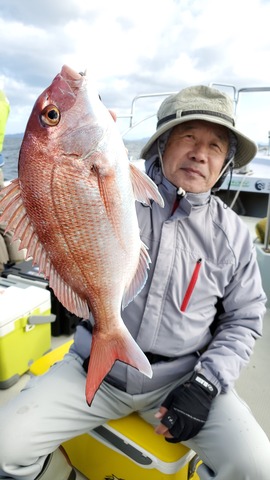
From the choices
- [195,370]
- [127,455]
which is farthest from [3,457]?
[195,370]

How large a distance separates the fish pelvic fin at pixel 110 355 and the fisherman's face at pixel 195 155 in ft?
3.07

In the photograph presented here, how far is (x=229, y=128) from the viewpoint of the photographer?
1.82 meters

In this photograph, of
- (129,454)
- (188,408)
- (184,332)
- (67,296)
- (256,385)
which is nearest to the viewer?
(67,296)

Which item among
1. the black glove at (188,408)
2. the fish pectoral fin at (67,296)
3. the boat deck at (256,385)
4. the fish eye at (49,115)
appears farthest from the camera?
the boat deck at (256,385)

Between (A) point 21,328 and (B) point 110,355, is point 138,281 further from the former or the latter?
(A) point 21,328

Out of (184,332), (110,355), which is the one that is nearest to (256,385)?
(184,332)

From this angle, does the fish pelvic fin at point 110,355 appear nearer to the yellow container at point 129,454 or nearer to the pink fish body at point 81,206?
the pink fish body at point 81,206

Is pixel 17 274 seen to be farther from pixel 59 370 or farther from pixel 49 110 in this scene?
pixel 49 110

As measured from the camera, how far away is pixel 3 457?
1.51m

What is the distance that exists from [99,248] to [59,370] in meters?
1.00

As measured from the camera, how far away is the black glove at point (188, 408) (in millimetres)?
1563

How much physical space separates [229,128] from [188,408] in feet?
4.50

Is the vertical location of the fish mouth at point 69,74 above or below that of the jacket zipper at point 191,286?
above

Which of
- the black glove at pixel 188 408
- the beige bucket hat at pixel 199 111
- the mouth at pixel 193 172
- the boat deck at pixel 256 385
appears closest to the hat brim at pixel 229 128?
the beige bucket hat at pixel 199 111
